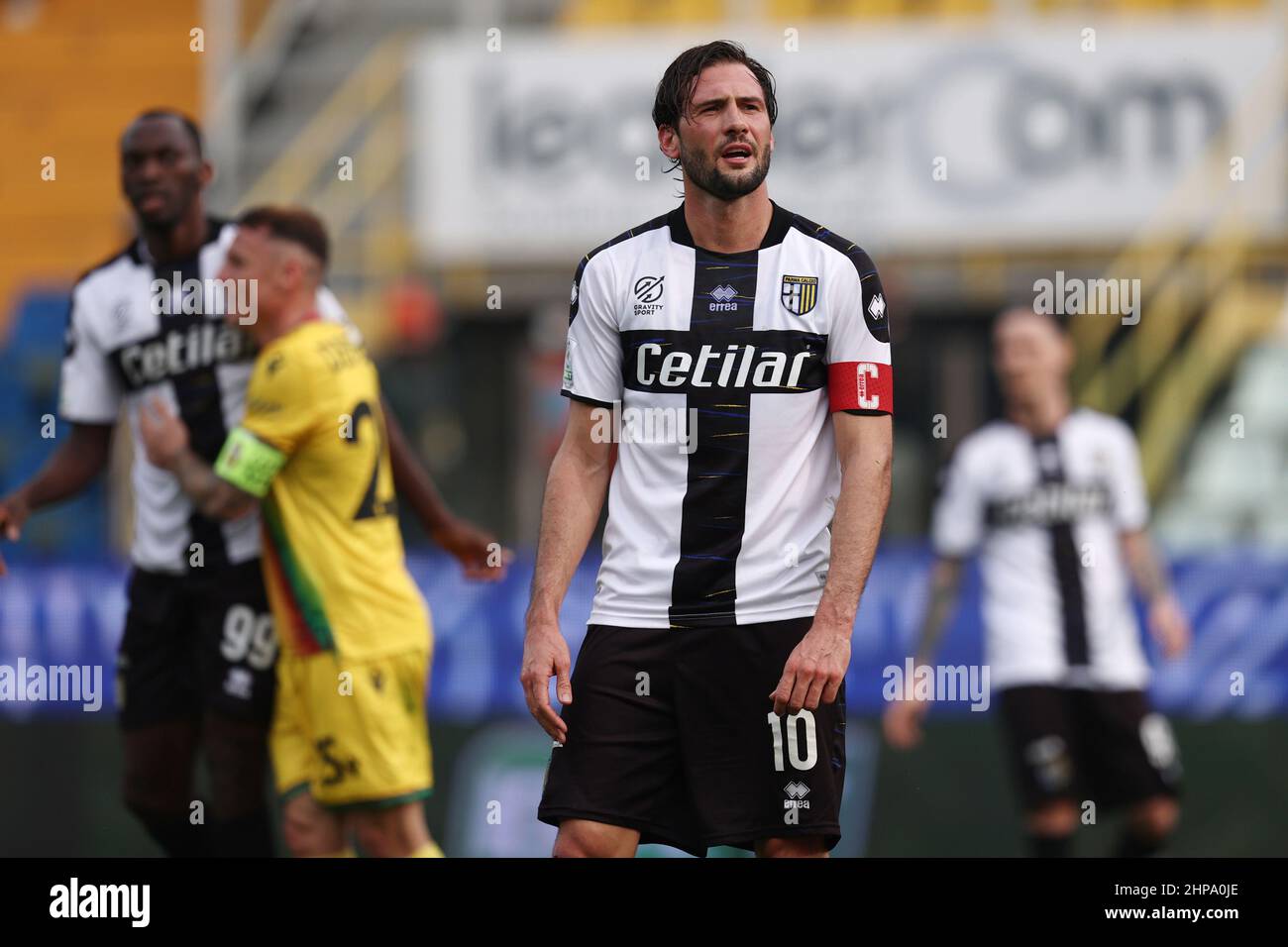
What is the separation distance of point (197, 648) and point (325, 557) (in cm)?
64

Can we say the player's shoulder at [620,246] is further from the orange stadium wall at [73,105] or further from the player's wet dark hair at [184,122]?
the orange stadium wall at [73,105]

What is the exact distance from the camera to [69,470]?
611cm

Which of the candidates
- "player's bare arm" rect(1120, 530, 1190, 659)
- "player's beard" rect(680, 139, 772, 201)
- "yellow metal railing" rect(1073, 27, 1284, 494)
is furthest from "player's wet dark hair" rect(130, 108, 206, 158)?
"yellow metal railing" rect(1073, 27, 1284, 494)

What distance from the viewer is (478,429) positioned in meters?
14.0

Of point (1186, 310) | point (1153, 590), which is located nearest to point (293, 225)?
point (1153, 590)

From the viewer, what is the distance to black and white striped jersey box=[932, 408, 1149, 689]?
8.20m

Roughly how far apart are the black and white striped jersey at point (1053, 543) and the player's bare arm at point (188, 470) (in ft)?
12.8

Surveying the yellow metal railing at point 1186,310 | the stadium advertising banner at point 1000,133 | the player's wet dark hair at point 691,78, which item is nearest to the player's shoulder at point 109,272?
the player's wet dark hair at point 691,78

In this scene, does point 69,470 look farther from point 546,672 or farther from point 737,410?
point 737,410

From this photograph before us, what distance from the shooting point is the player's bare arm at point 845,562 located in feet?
13.8

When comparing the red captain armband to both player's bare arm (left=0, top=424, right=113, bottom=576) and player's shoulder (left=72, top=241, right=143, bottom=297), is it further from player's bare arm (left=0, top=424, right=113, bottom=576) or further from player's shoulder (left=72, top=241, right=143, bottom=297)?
player's bare arm (left=0, top=424, right=113, bottom=576)

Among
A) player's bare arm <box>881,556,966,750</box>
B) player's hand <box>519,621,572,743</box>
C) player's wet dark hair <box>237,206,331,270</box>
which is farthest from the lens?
player's bare arm <box>881,556,966,750</box>
